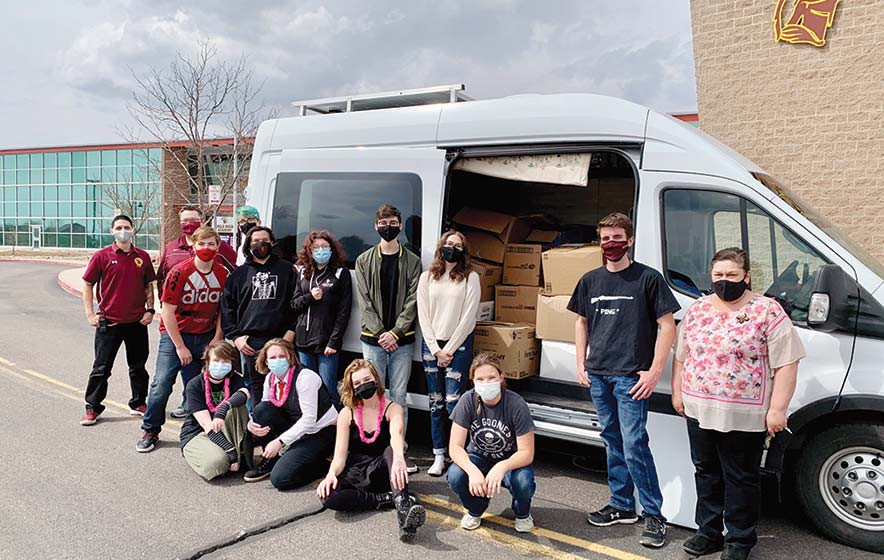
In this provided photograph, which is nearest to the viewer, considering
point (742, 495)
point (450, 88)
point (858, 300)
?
point (742, 495)

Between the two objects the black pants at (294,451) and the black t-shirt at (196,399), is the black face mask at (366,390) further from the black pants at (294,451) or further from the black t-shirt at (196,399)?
the black t-shirt at (196,399)

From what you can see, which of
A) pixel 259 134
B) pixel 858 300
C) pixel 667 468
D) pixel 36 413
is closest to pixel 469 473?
pixel 667 468

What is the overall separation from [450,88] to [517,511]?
3299 mm

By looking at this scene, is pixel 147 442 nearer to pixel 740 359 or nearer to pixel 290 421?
pixel 290 421

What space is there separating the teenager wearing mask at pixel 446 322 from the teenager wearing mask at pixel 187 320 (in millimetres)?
1923

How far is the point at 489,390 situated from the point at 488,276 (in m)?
1.88

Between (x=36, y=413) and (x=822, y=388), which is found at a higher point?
(x=822, y=388)

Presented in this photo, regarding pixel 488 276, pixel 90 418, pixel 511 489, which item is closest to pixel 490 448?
pixel 511 489

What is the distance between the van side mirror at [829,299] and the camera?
3.69 metres

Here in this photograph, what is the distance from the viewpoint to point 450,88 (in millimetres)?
5402

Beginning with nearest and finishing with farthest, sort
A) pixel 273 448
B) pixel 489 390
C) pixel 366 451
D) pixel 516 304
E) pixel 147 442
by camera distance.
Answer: pixel 489 390 < pixel 366 451 < pixel 273 448 < pixel 147 442 < pixel 516 304

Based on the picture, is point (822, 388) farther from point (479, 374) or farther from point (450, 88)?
point (450, 88)

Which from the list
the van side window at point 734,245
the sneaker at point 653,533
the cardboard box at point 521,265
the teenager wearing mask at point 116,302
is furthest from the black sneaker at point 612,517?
the teenager wearing mask at point 116,302

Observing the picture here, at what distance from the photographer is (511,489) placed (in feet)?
13.4
